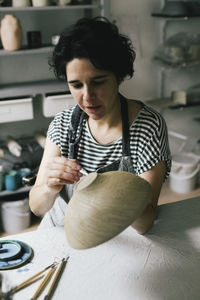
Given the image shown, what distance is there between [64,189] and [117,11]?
1.80m

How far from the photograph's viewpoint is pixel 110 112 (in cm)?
153

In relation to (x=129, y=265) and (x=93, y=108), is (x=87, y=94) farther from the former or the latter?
(x=129, y=265)

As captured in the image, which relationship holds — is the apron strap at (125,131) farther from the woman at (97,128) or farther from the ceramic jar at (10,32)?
the ceramic jar at (10,32)

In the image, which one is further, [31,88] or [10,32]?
[31,88]

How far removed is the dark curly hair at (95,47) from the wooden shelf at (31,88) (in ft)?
3.91

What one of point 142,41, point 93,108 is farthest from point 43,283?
point 142,41

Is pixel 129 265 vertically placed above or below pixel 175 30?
below

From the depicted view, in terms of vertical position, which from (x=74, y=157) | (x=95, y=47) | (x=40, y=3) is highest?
(x=40, y=3)

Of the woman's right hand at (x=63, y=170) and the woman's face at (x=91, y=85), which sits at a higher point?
the woman's face at (x=91, y=85)

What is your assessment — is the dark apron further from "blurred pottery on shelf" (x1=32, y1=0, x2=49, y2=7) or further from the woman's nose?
"blurred pottery on shelf" (x1=32, y1=0, x2=49, y2=7)

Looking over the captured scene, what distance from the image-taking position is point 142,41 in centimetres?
307

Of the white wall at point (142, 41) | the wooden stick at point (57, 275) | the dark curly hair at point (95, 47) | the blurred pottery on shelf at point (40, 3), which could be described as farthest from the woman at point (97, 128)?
the white wall at point (142, 41)

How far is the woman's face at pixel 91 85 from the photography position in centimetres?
125

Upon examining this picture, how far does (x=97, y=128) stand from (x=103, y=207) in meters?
0.74
